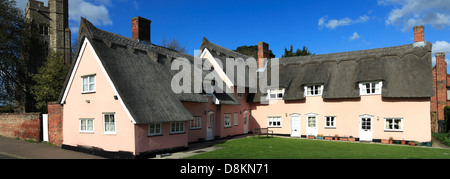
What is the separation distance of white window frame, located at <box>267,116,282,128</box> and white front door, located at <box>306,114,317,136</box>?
105 inches

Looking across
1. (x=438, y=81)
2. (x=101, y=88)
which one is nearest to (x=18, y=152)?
(x=101, y=88)

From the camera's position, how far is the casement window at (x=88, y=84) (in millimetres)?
16297

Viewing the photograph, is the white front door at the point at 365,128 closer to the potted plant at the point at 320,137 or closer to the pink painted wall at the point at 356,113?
the pink painted wall at the point at 356,113

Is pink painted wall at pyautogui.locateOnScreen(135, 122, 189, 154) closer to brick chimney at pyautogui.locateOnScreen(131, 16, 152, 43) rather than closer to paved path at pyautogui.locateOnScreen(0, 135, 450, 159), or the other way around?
paved path at pyautogui.locateOnScreen(0, 135, 450, 159)

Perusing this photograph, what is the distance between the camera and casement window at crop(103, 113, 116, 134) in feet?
49.6

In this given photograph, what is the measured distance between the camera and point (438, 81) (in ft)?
96.3

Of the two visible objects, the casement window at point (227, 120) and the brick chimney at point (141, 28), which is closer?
the brick chimney at point (141, 28)

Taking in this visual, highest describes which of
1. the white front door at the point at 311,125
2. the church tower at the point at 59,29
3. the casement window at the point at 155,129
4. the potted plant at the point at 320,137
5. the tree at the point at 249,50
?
the church tower at the point at 59,29

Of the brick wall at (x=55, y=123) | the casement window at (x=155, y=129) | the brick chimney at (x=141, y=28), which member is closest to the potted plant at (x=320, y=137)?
the casement window at (x=155, y=129)

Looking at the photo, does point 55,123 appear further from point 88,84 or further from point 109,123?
point 109,123

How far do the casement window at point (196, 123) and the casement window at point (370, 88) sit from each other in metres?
13.3

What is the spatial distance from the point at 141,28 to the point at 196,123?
878 centimetres
